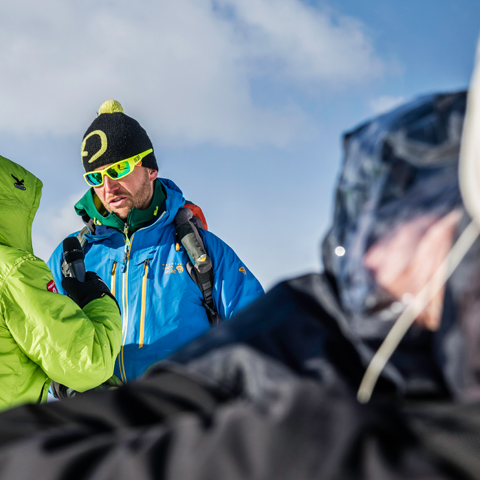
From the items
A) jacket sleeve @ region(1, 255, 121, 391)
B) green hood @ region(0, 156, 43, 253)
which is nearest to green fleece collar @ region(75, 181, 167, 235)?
green hood @ region(0, 156, 43, 253)

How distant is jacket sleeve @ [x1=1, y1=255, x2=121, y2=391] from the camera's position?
7.50ft

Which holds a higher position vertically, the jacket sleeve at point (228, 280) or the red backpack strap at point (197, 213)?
the red backpack strap at point (197, 213)

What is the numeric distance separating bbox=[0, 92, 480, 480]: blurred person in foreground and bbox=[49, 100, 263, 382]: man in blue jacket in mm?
2810

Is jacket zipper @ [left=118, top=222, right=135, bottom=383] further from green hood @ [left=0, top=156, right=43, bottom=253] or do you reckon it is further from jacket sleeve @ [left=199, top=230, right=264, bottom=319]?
green hood @ [left=0, top=156, right=43, bottom=253]

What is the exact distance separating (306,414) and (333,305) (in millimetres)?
302

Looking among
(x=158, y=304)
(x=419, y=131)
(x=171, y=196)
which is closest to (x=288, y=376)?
(x=419, y=131)

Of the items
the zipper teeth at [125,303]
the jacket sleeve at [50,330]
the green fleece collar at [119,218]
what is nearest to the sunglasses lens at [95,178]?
the green fleece collar at [119,218]

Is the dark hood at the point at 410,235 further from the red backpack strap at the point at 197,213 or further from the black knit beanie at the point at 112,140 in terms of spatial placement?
the black knit beanie at the point at 112,140

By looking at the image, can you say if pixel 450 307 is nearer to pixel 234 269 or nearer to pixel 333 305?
pixel 333 305

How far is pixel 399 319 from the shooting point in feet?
2.47

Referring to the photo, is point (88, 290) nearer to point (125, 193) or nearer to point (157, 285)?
point (157, 285)

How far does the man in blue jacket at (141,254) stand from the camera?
3707 mm

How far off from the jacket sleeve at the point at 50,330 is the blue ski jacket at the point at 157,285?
3.75ft

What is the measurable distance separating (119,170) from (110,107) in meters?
0.89
